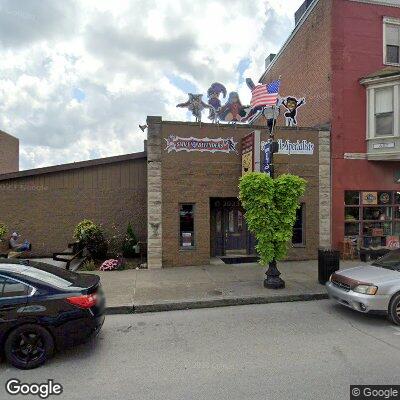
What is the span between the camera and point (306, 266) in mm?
11430

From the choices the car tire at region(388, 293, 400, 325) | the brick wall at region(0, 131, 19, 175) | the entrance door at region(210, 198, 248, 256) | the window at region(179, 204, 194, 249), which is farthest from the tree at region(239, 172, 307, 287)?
the brick wall at region(0, 131, 19, 175)

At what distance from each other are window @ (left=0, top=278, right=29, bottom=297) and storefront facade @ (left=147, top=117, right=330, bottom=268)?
6.52 meters

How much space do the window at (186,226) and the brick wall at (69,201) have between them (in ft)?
6.70

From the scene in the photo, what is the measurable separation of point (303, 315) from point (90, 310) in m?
4.28

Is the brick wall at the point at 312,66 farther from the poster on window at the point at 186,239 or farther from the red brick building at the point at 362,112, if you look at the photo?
the poster on window at the point at 186,239

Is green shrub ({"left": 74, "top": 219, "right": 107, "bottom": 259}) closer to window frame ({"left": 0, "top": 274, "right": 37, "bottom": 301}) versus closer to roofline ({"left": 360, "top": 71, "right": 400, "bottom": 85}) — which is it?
window frame ({"left": 0, "top": 274, "right": 37, "bottom": 301})

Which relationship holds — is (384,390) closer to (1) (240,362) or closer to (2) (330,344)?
(2) (330,344)

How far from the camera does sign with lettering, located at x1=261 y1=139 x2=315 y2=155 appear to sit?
12469 mm

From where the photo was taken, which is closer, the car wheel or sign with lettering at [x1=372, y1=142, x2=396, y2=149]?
the car wheel

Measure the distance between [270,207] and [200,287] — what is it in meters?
2.72

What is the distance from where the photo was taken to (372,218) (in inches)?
525

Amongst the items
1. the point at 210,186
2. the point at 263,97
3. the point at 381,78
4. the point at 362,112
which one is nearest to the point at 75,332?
the point at 210,186

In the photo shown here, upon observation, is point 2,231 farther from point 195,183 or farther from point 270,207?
point 270,207

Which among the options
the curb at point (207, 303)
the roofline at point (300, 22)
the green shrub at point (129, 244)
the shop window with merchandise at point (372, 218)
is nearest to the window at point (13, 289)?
the curb at point (207, 303)
